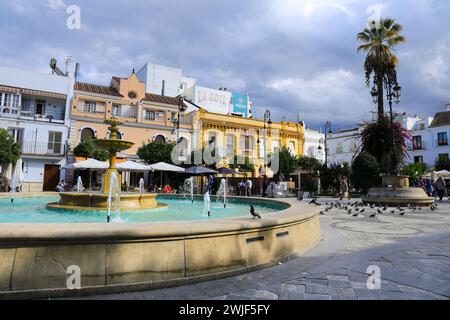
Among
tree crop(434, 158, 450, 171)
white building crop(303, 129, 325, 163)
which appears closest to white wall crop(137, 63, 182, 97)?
white building crop(303, 129, 325, 163)

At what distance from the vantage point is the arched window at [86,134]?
88.8 feet

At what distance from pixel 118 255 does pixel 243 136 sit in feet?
113

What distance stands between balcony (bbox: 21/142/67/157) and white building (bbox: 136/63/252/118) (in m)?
14.9

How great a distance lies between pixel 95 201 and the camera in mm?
7992

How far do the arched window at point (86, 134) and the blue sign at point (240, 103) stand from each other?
23.3 metres

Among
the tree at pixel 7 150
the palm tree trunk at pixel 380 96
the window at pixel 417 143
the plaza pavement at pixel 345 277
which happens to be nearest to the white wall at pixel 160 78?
the tree at pixel 7 150

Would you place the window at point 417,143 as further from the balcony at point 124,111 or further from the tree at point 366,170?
the balcony at point 124,111

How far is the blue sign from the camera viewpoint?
46375 millimetres

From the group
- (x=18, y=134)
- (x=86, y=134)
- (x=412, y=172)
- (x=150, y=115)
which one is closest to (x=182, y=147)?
(x=150, y=115)

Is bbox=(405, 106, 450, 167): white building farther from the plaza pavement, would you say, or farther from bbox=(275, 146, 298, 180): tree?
the plaza pavement
